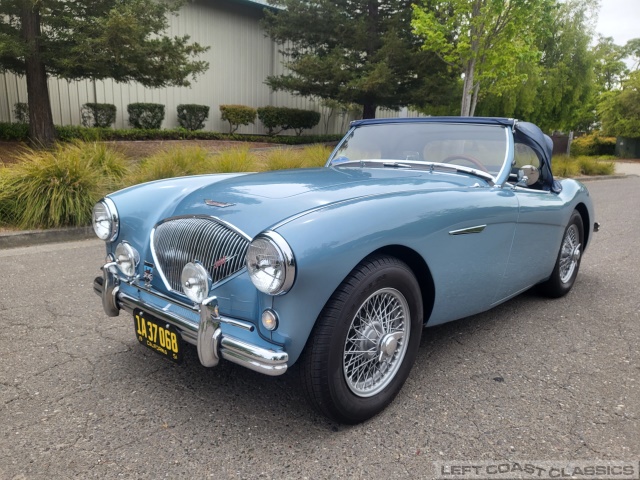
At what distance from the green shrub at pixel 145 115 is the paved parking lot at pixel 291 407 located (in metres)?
12.6

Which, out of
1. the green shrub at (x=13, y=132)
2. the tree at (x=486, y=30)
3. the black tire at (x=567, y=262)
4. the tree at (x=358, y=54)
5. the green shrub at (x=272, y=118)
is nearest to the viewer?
the black tire at (x=567, y=262)

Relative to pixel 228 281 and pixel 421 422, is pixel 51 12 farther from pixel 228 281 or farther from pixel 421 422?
pixel 421 422

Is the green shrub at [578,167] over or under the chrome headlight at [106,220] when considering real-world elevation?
under

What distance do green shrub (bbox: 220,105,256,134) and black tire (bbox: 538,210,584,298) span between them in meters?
14.5

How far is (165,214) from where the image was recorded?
2.66 metres

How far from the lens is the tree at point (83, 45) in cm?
919

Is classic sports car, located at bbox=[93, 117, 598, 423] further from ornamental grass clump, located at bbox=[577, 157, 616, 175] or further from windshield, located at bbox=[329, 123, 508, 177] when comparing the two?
ornamental grass clump, located at bbox=[577, 157, 616, 175]

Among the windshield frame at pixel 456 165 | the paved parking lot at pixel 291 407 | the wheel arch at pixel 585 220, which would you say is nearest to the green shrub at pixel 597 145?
the wheel arch at pixel 585 220

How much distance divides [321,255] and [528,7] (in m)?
11.5

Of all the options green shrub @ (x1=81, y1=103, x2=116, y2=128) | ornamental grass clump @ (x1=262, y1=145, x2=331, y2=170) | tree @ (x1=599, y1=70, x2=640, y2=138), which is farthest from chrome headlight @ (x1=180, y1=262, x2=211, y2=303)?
tree @ (x1=599, y1=70, x2=640, y2=138)

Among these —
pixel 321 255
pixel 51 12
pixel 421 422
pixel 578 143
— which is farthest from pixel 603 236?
pixel 578 143

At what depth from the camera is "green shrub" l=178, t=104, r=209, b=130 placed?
1608 centimetres

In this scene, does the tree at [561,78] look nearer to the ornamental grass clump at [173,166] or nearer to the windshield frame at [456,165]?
the ornamental grass clump at [173,166]

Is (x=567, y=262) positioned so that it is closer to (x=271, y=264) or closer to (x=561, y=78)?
(x=271, y=264)
